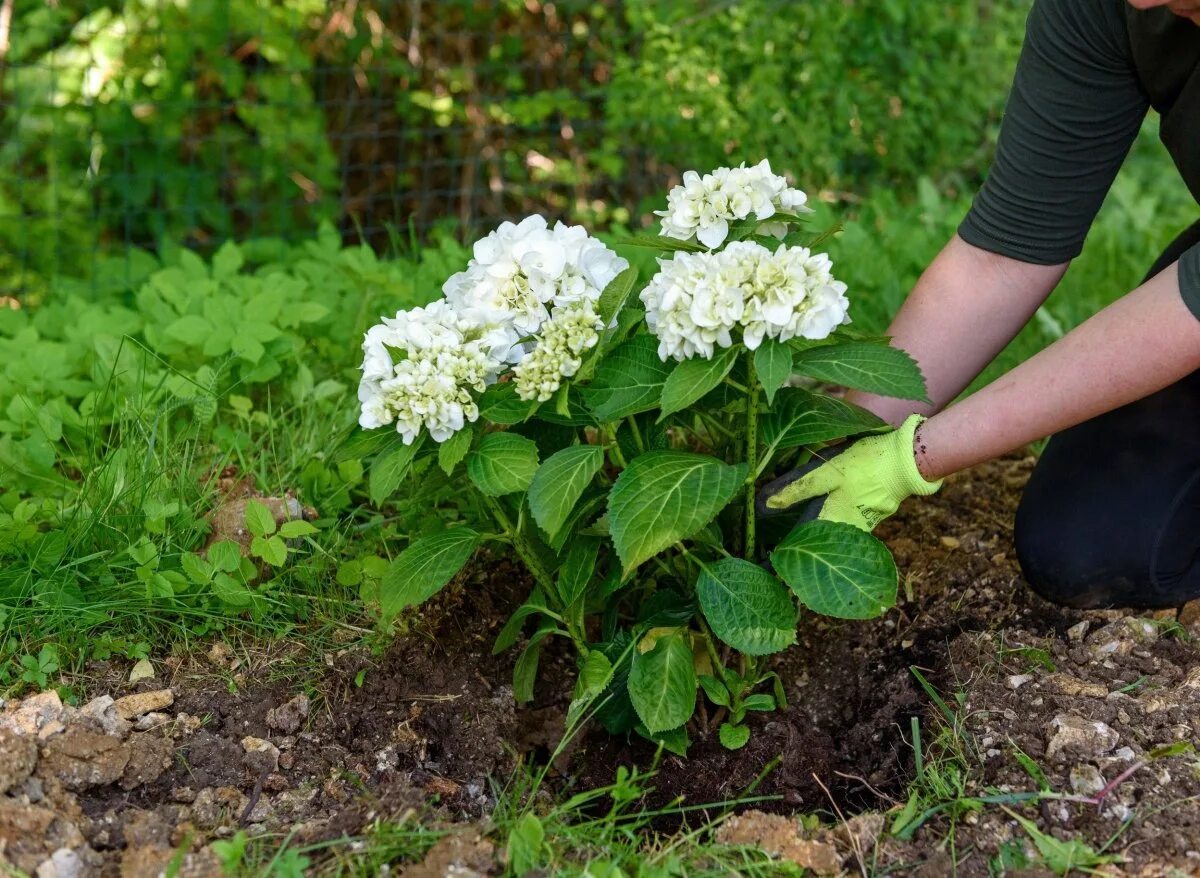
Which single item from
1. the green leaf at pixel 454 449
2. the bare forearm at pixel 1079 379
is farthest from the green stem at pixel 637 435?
the bare forearm at pixel 1079 379

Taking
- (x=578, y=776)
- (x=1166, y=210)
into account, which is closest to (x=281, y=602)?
(x=578, y=776)

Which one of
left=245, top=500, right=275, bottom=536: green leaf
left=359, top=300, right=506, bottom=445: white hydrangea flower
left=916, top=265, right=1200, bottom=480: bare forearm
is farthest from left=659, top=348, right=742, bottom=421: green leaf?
left=245, top=500, right=275, bottom=536: green leaf

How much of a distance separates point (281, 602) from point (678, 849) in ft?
2.71

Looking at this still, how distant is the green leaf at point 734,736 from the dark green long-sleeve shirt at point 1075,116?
3.11 ft

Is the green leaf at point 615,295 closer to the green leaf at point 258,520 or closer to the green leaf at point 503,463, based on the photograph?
the green leaf at point 503,463

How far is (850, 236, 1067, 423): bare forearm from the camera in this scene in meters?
2.24

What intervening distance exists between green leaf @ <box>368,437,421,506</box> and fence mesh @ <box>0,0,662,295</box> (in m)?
1.93

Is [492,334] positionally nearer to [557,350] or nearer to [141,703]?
[557,350]

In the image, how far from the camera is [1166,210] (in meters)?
4.48

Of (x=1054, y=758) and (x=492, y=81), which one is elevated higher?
(x=492, y=81)

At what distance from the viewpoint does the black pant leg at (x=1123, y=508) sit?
2.25 m

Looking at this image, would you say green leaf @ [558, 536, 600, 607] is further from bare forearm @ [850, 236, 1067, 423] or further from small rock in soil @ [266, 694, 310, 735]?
bare forearm @ [850, 236, 1067, 423]

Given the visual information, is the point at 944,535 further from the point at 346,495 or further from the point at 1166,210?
the point at 1166,210

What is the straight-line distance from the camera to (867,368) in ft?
5.43
